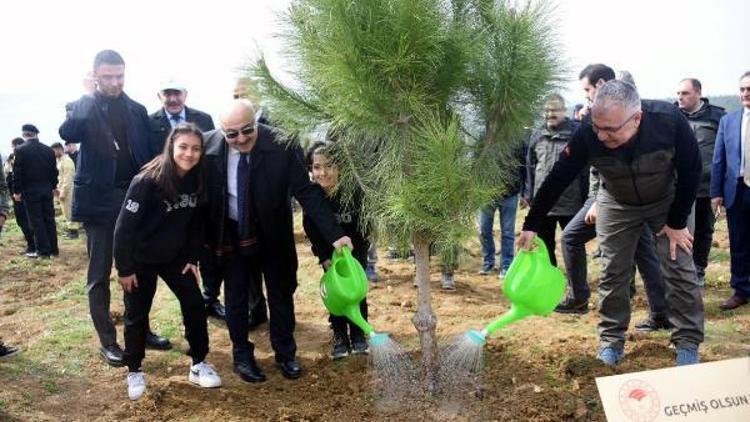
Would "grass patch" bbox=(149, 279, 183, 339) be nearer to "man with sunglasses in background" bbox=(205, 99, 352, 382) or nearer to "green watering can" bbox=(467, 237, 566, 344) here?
"man with sunglasses in background" bbox=(205, 99, 352, 382)

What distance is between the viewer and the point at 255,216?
3.58 metres

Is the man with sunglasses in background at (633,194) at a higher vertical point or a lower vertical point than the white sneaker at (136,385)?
higher

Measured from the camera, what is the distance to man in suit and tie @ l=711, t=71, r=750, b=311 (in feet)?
16.0

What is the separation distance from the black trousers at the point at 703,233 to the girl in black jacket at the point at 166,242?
449 centimetres

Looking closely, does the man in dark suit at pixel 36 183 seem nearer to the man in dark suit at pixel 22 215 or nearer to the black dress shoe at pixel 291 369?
the man in dark suit at pixel 22 215

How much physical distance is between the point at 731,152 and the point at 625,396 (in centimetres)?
369

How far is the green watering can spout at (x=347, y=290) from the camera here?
10.1ft

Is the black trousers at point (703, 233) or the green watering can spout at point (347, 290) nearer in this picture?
the green watering can spout at point (347, 290)

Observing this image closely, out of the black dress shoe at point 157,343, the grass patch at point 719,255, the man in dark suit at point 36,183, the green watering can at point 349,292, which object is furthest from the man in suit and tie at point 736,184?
the man in dark suit at point 36,183

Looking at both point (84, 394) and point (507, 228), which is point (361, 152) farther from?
point (507, 228)

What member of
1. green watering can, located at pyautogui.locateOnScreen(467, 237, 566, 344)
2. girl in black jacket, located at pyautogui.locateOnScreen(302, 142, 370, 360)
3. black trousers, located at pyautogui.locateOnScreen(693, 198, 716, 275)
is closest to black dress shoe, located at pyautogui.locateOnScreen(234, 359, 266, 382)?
girl in black jacket, located at pyautogui.locateOnScreen(302, 142, 370, 360)

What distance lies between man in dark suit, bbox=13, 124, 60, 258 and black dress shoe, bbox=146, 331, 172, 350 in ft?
19.0

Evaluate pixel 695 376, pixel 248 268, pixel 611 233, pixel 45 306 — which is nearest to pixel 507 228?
pixel 611 233

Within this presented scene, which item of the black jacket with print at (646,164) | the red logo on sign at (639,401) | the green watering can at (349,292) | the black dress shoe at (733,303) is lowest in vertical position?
the black dress shoe at (733,303)
